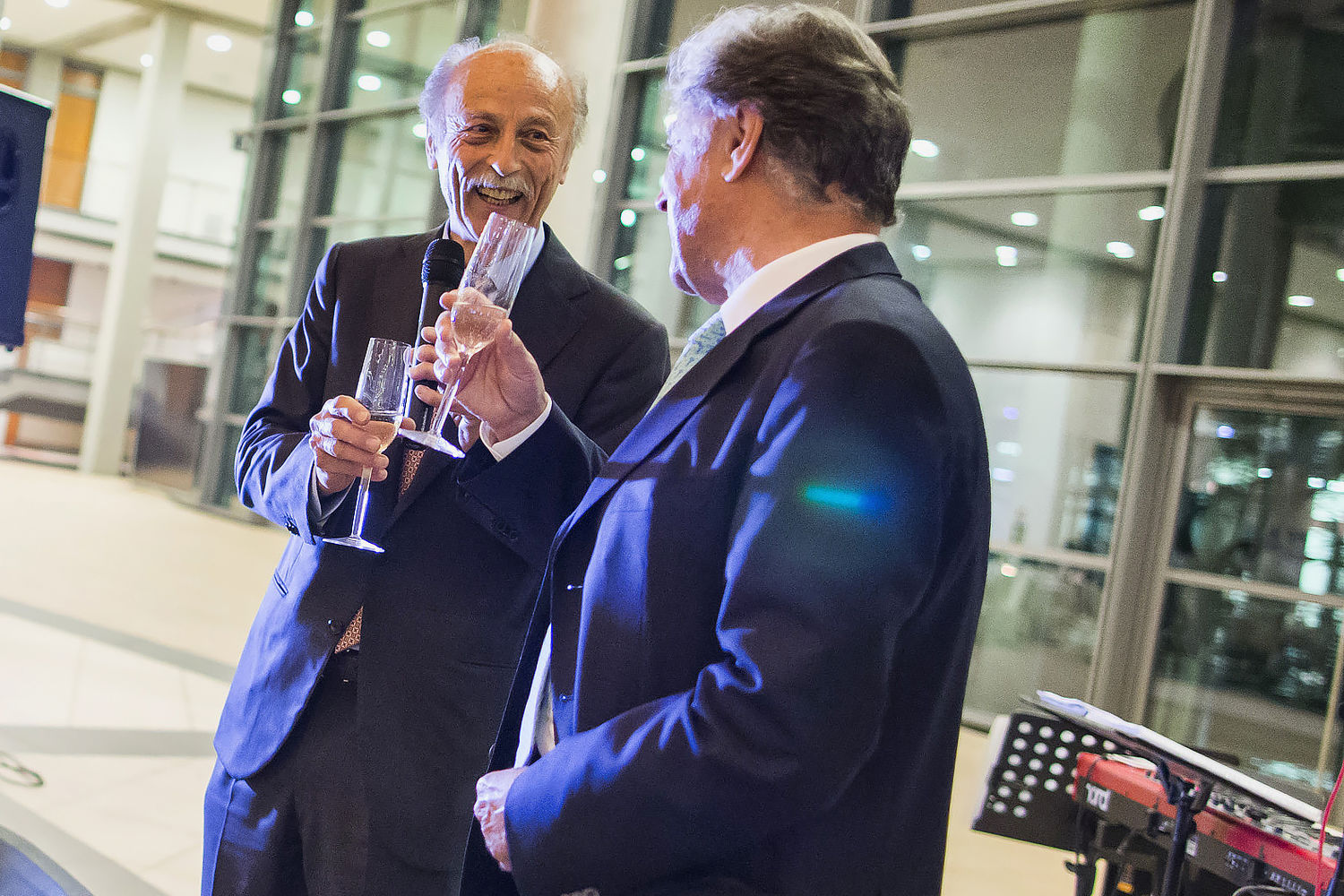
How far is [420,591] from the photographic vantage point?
158 cm

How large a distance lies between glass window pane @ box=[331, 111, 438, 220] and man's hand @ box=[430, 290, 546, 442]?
1017 centimetres

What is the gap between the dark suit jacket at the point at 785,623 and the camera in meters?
0.94

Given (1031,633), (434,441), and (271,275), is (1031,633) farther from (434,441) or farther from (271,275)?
(271,275)

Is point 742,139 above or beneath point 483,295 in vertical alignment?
above

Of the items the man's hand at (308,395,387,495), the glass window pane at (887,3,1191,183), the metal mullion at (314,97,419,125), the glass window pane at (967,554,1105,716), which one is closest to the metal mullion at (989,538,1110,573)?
the glass window pane at (967,554,1105,716)

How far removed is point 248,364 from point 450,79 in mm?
12673

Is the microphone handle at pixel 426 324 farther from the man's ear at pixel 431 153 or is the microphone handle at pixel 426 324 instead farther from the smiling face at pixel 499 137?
the man's ear at pixel 431 153

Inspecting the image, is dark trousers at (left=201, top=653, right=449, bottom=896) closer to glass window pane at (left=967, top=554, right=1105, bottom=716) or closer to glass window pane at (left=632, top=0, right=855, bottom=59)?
glass window pane at (left=967, top=554, right=1105, bottom=716)

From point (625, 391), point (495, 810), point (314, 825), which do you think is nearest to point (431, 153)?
point (625, 391)

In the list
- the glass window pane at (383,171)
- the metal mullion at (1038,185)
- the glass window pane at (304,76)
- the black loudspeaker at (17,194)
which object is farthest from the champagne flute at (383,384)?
the glass window pane at (304,76)

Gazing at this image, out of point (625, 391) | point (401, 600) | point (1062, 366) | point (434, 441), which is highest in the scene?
point (1062, 366)

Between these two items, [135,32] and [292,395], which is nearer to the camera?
[292,395]

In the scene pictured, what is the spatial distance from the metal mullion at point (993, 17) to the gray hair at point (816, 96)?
6.20 m

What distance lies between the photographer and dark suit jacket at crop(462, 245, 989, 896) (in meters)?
0.94
